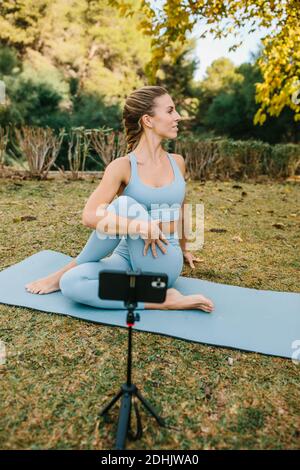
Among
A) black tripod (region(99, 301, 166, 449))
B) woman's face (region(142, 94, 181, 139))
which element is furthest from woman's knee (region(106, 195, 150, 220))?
black tripod (region(99, 301, 166, 449))

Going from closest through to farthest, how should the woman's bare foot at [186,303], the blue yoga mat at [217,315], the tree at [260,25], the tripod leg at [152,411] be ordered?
the tripod leg at [152,411]
the blue yoga mat at [217,315]
the woman's bare foot at [186,303]
the tree at [260,25]

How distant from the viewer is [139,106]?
8.45 ft

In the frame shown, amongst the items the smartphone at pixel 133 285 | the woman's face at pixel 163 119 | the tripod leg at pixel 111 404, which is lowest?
the tripod leg at pixel 111 404

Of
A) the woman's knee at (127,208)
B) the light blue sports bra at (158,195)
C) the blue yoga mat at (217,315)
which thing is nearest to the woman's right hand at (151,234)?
the woman's knee at (127,208)

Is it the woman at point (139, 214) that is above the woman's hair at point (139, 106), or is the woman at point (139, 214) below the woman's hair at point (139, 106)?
below

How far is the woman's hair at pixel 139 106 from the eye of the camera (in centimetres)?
256

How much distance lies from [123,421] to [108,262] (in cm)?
120

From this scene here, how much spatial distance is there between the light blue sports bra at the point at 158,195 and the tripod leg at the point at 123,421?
1.28 metres

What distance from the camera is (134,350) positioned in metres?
2.10

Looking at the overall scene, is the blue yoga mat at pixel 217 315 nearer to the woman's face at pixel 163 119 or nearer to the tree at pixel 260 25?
the woman's face at pixel 163 119

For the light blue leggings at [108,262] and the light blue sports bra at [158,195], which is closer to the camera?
the light blue leggings at [108,262]

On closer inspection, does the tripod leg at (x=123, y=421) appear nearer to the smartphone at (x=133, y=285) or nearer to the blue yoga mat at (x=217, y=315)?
the smartphone at (x=133, y=285)

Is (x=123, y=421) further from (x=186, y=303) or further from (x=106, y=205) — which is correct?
(x=106, y=205)

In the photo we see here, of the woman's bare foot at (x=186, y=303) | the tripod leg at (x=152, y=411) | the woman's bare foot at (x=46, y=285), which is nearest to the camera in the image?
the tripod leg at (x=152, y=411)
